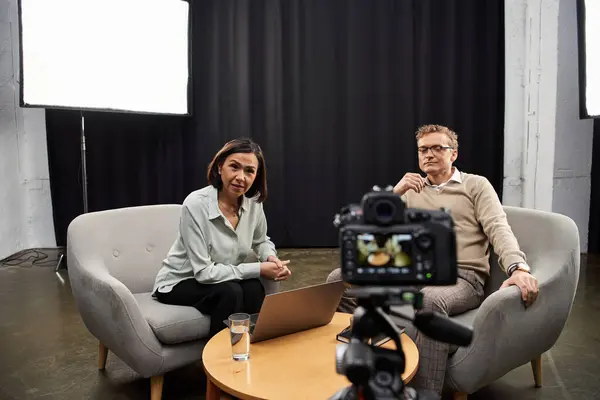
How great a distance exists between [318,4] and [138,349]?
138 inches

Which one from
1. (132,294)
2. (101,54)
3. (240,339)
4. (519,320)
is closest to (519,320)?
(519,320)

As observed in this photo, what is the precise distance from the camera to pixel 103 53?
3.51 meters

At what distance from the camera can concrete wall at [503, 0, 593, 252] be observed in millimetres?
3893

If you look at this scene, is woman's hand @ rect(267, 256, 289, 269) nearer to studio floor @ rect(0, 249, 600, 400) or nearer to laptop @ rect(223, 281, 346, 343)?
laptop @ rect(223, 281, 346, 343)

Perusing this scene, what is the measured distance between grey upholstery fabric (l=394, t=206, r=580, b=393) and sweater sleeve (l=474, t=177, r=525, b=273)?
0.10 m

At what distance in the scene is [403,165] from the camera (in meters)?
4.52

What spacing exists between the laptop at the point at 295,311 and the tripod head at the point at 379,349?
611 mm

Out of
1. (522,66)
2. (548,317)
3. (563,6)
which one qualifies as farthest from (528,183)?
(548,317)

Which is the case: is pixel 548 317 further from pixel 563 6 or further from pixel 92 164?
pixel 92 164

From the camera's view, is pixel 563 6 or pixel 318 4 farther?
pixel 318 4

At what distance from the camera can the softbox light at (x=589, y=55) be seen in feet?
10.8

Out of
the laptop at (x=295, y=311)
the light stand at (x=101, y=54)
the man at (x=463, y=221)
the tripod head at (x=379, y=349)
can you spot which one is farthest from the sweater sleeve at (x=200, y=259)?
the light stand at (x=101, y=54)

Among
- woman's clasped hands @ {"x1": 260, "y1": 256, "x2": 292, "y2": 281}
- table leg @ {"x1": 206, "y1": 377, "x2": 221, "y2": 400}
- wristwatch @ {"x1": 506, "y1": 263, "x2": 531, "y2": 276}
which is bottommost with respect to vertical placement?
table leg @ {"x1": 206, "y1": 377, "x2": 221, "y2": 400}

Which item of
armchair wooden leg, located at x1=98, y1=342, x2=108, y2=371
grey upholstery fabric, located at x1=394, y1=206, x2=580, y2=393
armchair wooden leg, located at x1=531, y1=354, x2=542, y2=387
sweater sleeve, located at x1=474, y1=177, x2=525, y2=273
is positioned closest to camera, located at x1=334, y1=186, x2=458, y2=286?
grey upholstery fabric, located at x1=394, y1=206, x2=580, y2=393
